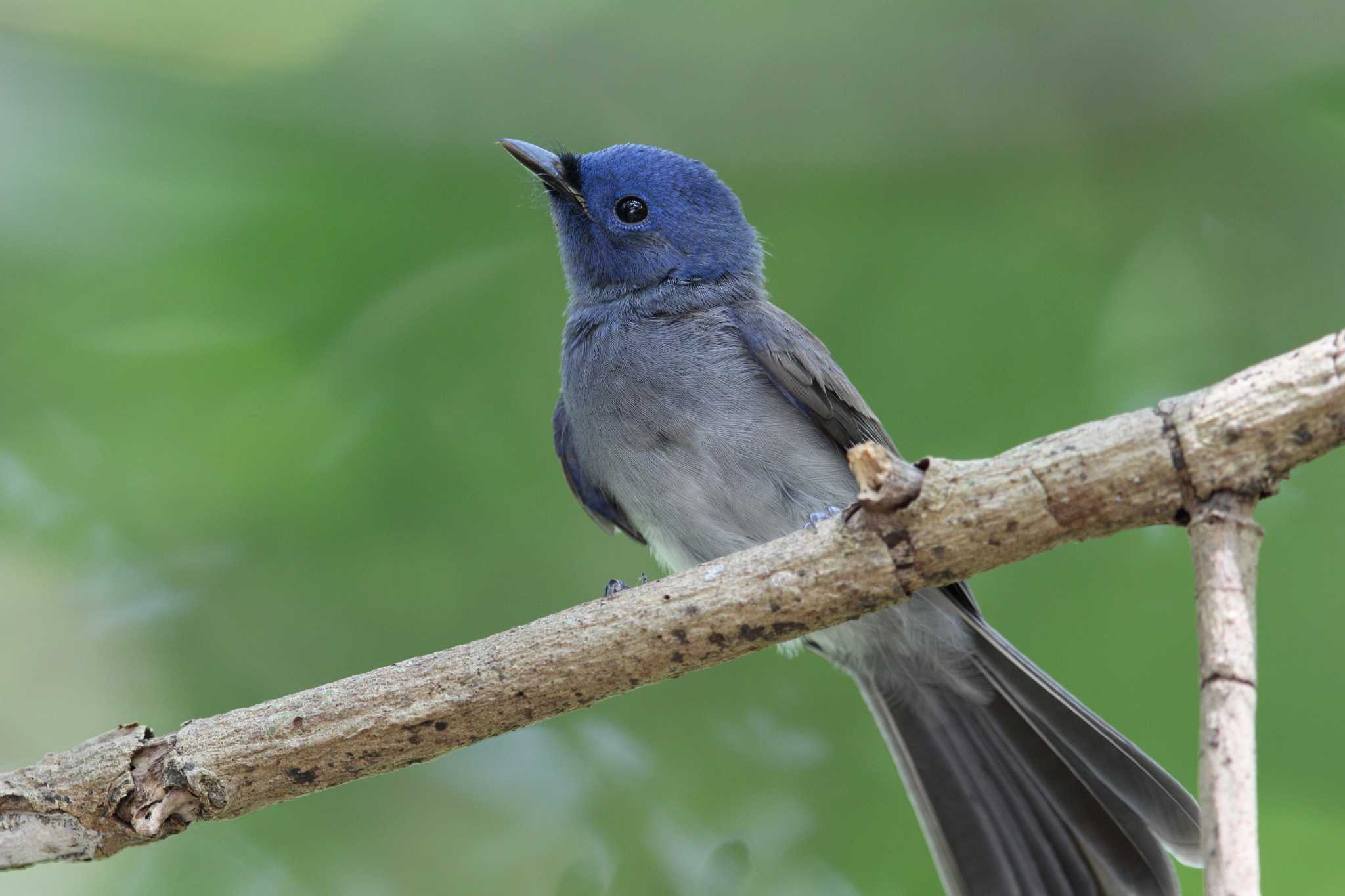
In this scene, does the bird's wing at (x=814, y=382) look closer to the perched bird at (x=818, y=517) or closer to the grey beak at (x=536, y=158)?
the perched bird at (x=818, y=517)

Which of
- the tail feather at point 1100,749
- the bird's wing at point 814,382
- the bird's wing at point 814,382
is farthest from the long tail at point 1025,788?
the bird's wing at point 814,382

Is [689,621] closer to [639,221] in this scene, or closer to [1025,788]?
[1025,788]

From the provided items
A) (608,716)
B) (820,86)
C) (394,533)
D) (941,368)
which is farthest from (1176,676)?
(394,533)

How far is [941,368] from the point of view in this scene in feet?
13.9

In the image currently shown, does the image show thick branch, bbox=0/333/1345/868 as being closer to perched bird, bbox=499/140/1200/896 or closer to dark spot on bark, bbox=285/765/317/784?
dark spot on bark, bbox=285/765/317/784

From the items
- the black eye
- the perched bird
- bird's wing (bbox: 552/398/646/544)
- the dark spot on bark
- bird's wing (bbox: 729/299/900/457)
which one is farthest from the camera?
the black eye

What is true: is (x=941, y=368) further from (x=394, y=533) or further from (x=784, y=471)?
(x=394, y=533)

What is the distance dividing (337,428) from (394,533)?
41cm

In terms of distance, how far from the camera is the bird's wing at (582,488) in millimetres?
4500

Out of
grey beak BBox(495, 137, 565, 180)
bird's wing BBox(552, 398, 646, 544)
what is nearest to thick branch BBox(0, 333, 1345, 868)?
bird's wing BBox(552, 398, 646, 544)

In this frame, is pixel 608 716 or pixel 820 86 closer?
pixel 820 86

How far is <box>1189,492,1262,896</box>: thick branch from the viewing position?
200 centimetres

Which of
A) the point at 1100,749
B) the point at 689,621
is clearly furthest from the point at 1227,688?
the point at 1100,749

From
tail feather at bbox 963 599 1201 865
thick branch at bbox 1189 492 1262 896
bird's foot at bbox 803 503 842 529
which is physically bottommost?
thick branch at bbox 1189 492 1262 896
